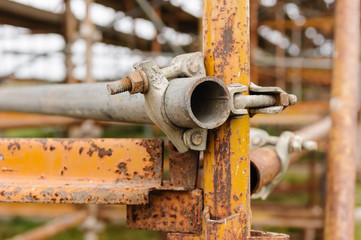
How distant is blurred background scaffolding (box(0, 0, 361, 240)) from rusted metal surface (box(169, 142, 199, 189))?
7.97ft

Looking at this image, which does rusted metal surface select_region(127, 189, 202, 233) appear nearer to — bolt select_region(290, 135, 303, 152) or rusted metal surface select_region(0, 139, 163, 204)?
rusted metal surface select_region(0, 139, 163, 204)

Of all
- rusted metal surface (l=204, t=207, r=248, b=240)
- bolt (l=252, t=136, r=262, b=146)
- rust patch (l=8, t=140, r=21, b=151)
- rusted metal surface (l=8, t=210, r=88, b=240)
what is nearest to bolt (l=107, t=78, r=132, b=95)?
rusted metal surface (l=204, t=207, r=248, b=240)

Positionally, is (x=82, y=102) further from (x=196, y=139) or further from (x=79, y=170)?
(x=196, y=139)

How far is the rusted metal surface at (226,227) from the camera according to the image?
3.28 ft

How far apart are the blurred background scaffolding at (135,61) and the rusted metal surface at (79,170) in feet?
7.17

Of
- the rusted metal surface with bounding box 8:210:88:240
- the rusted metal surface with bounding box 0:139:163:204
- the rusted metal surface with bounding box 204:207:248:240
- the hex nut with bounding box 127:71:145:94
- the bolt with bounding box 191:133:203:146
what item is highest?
the hex nut with bounding box 127:71:145:94

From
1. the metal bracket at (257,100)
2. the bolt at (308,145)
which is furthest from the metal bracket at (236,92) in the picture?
the bolt at (308,145)

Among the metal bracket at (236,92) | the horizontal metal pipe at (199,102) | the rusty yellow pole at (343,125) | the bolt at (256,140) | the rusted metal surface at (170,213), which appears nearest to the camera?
the horizontal metal pipe at (199,102)

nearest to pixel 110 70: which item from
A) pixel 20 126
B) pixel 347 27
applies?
pixel 20 126

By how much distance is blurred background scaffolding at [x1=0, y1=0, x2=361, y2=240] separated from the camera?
12.6ft

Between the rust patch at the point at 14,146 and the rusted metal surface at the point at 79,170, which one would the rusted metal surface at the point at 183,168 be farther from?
the rust patch at the point at 14,146

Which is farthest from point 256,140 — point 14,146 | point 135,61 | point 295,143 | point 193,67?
point 135,61

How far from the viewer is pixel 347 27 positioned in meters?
2.17

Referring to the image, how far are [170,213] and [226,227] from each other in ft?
0.60
